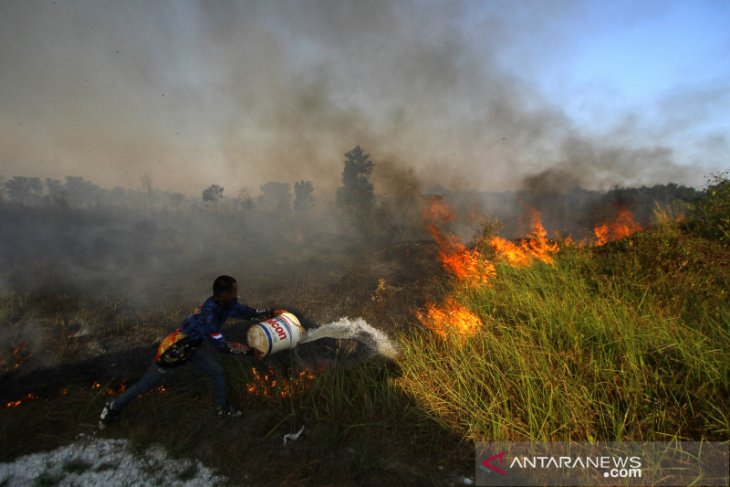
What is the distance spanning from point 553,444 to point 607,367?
1304 mm

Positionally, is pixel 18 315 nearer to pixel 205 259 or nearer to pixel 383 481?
pixel 205 259

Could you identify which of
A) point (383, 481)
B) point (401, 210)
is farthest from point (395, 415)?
point (401, 210)

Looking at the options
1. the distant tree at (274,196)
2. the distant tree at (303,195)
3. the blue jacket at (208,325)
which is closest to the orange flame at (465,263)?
the blue jacket at (208,325)

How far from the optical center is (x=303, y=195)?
37.8 m

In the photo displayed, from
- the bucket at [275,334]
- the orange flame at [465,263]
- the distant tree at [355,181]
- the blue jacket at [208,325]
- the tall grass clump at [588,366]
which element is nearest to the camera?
the tall grass clump at [588,366]

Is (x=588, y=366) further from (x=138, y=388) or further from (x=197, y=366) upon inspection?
(x=138, y=388)

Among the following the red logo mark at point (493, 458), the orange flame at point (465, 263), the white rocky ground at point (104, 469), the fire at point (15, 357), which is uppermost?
the orange flame at point (465, 263)

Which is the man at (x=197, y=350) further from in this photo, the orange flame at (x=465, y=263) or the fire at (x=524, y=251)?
the fire at (x=524, y=251)

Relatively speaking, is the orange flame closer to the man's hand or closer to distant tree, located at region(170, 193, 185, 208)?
the man's hand

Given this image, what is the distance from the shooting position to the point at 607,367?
368 cm

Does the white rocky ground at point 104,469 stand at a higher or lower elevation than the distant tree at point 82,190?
lower

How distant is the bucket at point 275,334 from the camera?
4.87m

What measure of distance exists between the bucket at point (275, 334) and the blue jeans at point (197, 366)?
2.21 feet

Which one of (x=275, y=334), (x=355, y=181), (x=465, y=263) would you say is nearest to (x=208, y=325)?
(x=275, y=334)
